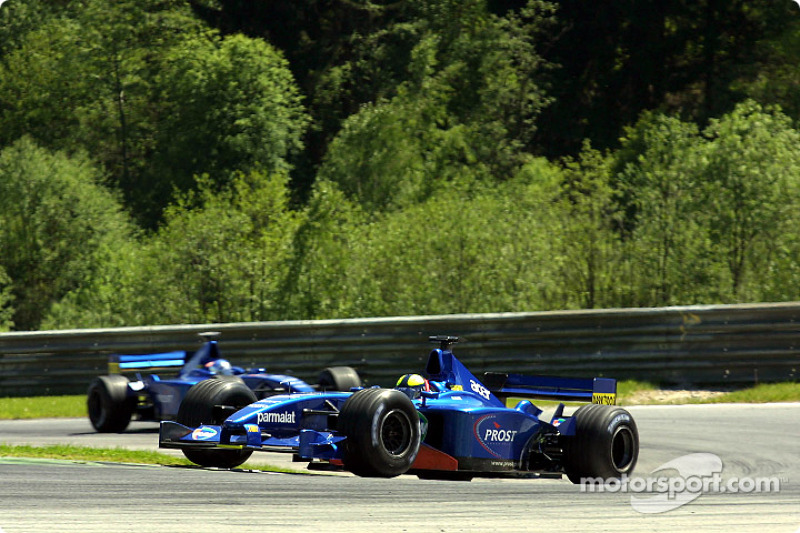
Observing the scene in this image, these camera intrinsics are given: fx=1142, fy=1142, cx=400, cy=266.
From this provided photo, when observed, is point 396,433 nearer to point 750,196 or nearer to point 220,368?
point 220,368

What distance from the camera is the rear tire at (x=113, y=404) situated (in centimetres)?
1377

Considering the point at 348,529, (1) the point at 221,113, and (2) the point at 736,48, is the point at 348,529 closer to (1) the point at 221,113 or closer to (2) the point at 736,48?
(1) the point at 221,113

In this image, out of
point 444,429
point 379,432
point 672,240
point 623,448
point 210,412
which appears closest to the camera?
point 379,432

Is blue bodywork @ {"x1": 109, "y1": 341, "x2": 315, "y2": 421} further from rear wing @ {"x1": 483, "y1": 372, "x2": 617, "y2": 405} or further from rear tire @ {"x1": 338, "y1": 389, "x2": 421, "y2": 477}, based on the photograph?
rear tire @ {"x1": 338, "y1": 389, "x2": 421, "y2": 477}

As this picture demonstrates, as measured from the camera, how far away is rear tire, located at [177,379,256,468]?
9664mm

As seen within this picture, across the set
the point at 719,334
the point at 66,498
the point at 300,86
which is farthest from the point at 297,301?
the point at 300,86

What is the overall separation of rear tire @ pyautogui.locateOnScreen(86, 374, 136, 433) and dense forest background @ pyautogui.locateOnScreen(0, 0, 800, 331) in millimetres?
8362

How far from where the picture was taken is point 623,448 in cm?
930

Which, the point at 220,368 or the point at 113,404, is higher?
the point at 220,368

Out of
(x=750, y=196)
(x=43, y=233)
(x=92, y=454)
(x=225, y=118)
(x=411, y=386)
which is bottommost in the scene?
(x=92, y=454)

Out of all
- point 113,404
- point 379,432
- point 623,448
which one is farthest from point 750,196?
point 379,432

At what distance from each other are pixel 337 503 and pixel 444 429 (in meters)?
1.95

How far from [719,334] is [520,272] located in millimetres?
6214

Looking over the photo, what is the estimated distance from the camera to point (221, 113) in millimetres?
41719
